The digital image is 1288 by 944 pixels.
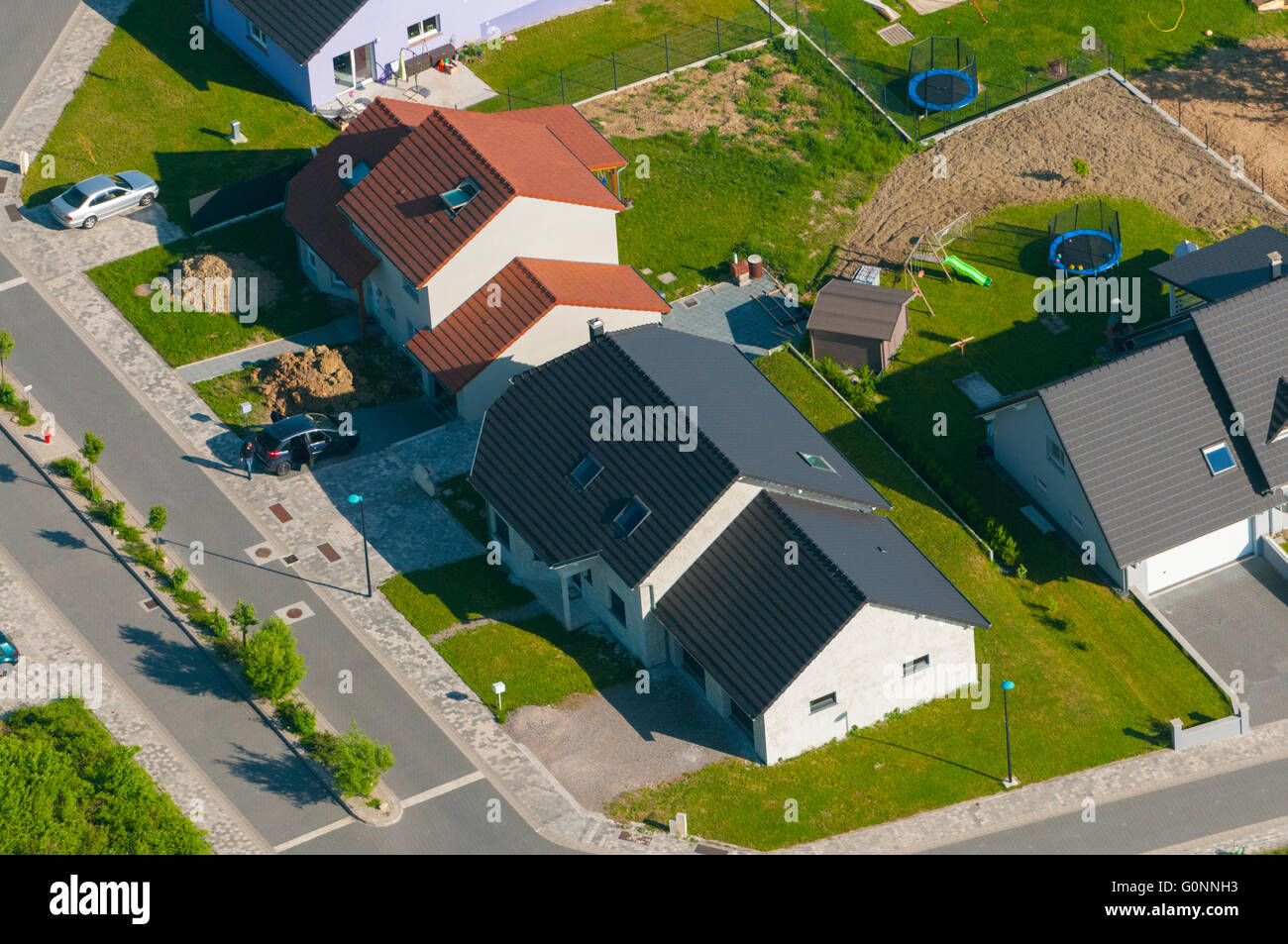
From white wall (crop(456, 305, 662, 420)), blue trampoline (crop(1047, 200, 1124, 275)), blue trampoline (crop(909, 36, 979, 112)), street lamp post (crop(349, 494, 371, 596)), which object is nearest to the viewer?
street lamp post (crop(349, 494, 371, 596))

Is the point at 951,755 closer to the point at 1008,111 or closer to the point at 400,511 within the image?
the point at 400,511

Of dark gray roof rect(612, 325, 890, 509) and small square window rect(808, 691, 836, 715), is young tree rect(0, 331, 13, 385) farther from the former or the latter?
small square window rect(808, 691, 836, 715)

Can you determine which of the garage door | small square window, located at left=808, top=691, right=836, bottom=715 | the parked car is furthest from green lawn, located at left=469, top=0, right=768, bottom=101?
small square window, located at left=808, top=691, right=836, bottom=715

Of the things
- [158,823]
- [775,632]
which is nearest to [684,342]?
[775,632]

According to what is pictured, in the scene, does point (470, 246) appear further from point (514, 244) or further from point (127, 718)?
point (127, 718)

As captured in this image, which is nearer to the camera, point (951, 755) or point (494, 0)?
point (951, 755)

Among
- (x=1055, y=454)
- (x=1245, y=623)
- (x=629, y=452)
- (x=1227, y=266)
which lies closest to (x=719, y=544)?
(x=629, y=452)
